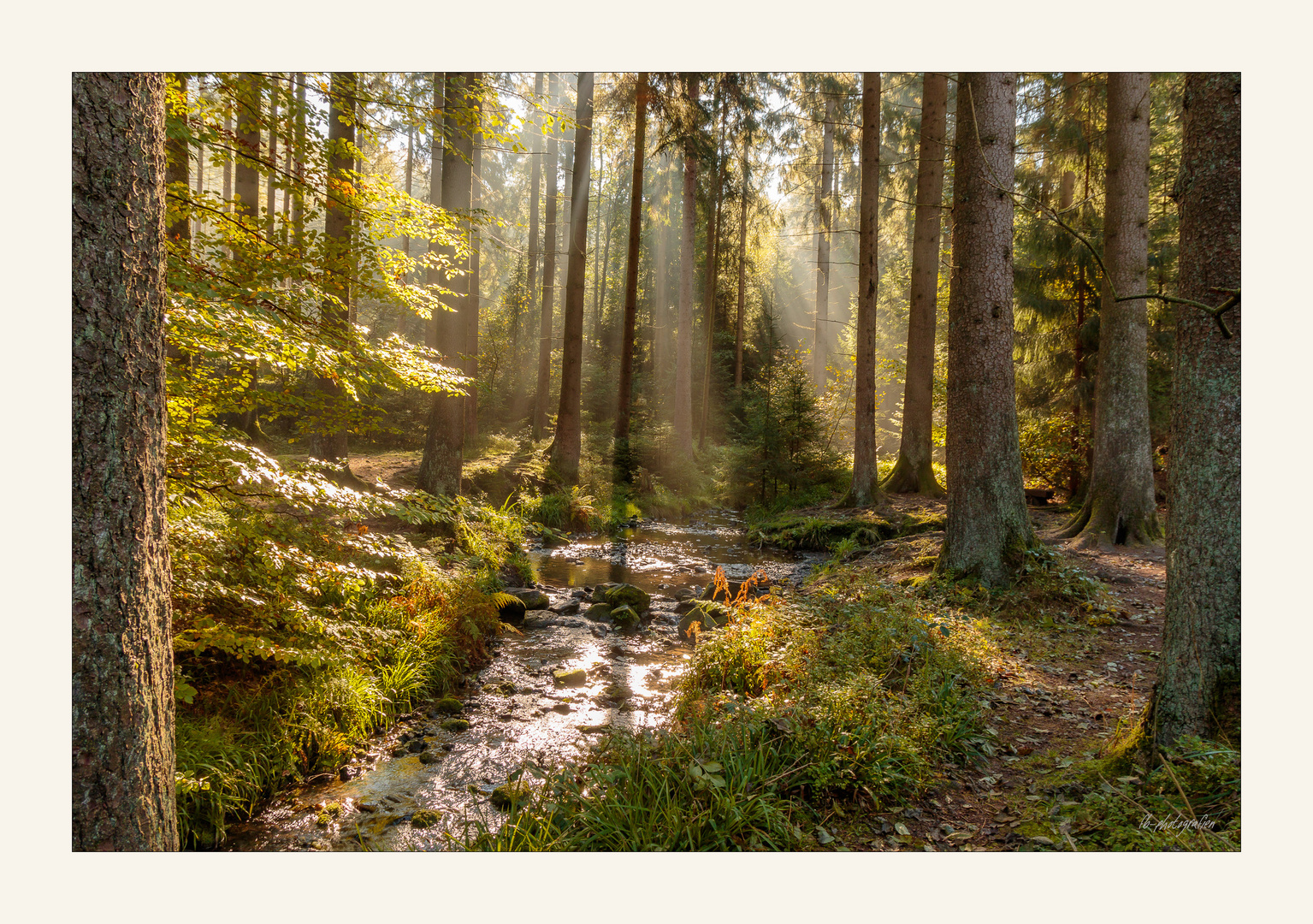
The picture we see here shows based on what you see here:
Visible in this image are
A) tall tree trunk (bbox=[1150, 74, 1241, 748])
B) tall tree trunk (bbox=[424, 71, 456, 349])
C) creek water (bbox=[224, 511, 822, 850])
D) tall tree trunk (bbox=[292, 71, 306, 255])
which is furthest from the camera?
tall tree trunk (bbox=[424, 71, 456, 349])

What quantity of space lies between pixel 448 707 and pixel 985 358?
6.15 meters

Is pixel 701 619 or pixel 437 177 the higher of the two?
pixel 437 177

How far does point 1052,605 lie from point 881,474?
34.5ft

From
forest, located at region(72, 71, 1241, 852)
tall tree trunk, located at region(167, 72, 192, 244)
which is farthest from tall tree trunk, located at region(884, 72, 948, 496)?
tall tree trunk, located at region(167, 72, 192, 244)

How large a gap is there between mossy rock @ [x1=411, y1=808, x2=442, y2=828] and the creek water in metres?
0.01

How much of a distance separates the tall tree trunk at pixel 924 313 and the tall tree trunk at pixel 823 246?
740 centimetres

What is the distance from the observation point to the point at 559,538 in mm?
11734

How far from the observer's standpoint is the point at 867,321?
513 inches

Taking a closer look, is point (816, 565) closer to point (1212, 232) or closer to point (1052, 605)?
point (1052, 605)

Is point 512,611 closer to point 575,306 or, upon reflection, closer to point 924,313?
point 575,306

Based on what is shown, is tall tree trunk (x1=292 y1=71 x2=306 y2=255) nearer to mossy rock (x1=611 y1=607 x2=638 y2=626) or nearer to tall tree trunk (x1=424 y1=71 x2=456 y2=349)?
tall tree trunk (x1=424 y1=71 x2=456 y2=349)

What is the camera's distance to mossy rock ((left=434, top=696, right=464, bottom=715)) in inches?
202

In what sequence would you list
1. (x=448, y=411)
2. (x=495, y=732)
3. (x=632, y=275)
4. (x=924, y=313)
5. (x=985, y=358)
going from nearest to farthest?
1. (x=495, y=732)
2. (x=985, y=358)
3. (x=448, y=411)
4. (x=924, y=313)
5. (x=632, y=275)

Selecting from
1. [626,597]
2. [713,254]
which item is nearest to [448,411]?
[626,597]
